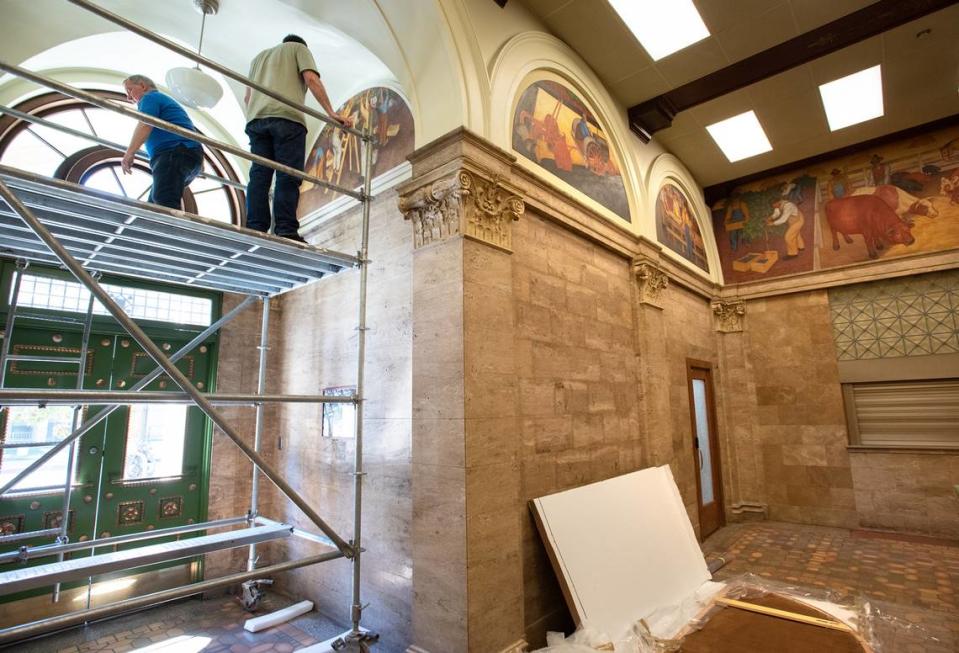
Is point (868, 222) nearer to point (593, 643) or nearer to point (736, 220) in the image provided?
point (736, 220)

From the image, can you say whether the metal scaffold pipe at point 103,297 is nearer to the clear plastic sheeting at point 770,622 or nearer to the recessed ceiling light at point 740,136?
the clear plastic sheeting at point 770,622

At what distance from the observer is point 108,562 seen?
7.94 feet

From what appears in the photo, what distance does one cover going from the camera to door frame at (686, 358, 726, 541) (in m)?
6.57

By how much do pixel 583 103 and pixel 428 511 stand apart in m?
4.46

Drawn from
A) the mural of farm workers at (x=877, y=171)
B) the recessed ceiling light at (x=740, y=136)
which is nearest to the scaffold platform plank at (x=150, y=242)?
the recessed ceiling light at (x=740, y=136)

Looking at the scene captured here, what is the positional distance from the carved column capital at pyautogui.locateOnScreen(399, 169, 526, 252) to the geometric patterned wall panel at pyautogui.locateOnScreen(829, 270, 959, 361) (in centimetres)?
642

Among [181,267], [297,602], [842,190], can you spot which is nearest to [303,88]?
[181,267]

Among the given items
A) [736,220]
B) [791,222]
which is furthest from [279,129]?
[791,222]

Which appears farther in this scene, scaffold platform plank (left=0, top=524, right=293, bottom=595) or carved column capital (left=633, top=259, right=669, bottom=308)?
carved column capital (left=633, top=259, right=669, bottom=308)

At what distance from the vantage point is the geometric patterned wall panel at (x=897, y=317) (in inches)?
262

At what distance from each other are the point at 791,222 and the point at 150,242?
875cm

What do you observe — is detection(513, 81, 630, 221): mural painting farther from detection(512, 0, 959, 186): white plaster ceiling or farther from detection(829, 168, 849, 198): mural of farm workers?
detection(829, 168, 849, 198): mural of farm workers

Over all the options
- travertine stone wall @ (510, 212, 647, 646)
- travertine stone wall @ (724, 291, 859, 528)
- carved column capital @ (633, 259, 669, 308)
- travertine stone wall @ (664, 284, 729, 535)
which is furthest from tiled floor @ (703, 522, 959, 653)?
carved column capital @ (633, 259, 669, 308)

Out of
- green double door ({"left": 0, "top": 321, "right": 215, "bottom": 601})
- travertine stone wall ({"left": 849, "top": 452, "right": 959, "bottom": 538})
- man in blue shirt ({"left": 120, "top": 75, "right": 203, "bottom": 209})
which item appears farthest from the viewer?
travertine stone wall ({"left": 849, "top": 452, "right": 959, "bottom": 538})
